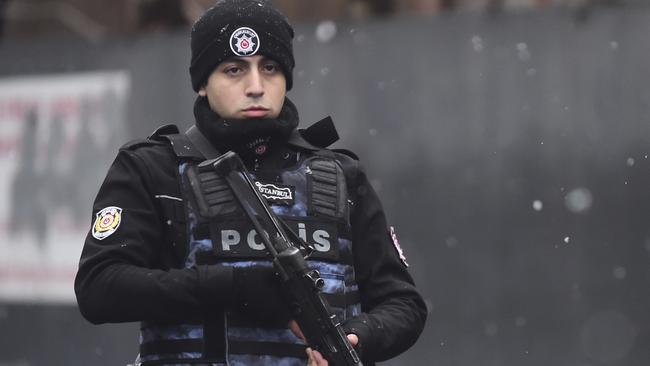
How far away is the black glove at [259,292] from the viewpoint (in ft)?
9.29

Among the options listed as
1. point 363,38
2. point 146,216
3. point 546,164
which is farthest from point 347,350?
point 363,38

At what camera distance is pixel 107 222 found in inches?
115

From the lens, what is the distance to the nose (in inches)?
122

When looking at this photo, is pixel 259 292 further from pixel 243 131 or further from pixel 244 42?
pixel 244 42

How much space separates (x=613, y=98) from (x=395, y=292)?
2.69 metres

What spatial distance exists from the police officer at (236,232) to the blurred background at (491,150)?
2.49m

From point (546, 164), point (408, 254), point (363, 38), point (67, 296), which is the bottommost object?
point (67, 296)

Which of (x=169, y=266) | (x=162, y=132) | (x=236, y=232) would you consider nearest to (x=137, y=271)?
(x=169, y=266)

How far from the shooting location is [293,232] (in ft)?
9.70

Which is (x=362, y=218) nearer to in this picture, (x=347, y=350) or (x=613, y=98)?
(x=347, y=350)

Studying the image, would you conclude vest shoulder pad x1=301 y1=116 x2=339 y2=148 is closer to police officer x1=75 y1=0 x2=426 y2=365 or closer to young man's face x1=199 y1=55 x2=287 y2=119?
police officer x1=75 y1=0 x2=426 y2=365

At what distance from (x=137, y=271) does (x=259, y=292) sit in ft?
0.98

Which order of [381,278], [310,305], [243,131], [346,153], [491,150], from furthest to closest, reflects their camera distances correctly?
[491,150]
[346,153]
[381,278]
[243,131]
[310,305]

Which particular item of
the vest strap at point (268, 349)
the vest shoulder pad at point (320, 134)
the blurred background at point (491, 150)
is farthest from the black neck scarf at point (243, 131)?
the blurred background at point (491, 150)
